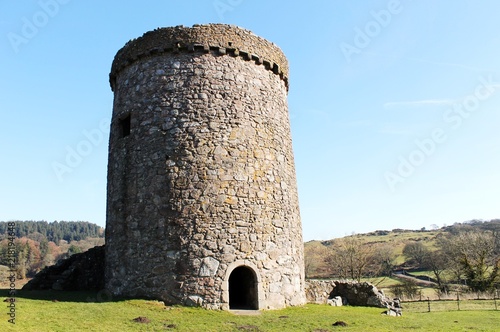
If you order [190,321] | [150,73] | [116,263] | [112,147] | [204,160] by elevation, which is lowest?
[190,321]

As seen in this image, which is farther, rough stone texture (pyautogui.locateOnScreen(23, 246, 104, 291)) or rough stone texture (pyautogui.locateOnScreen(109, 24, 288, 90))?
rough stone texture (pyautogui.locateOnScreen(23, 246, 104, 291))

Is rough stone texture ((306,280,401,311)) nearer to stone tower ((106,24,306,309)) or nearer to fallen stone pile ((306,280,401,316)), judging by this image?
fallen stone pile ((306,280,401,316))

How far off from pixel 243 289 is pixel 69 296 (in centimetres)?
588

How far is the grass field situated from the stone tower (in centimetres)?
86

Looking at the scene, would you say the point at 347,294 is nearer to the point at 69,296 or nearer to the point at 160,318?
the point at 160,318

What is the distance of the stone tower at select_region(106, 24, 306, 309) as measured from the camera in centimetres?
1271

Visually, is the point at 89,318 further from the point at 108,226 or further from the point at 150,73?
the point at 150,73

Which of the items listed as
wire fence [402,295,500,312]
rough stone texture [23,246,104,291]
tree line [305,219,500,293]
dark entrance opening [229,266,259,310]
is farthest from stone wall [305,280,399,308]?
tree line [305,219,500,293]

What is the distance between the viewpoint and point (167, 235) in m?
12.9

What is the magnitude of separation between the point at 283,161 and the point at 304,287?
479cm

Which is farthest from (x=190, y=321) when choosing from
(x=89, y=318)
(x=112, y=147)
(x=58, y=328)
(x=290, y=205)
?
(x=112, y=147)

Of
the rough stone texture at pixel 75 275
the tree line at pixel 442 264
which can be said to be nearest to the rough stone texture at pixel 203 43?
the rough stone texture at pixel 75 275

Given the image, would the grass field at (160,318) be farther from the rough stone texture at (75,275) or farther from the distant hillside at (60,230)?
the distant hillside at (60,230)

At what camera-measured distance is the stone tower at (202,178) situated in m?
12.7
